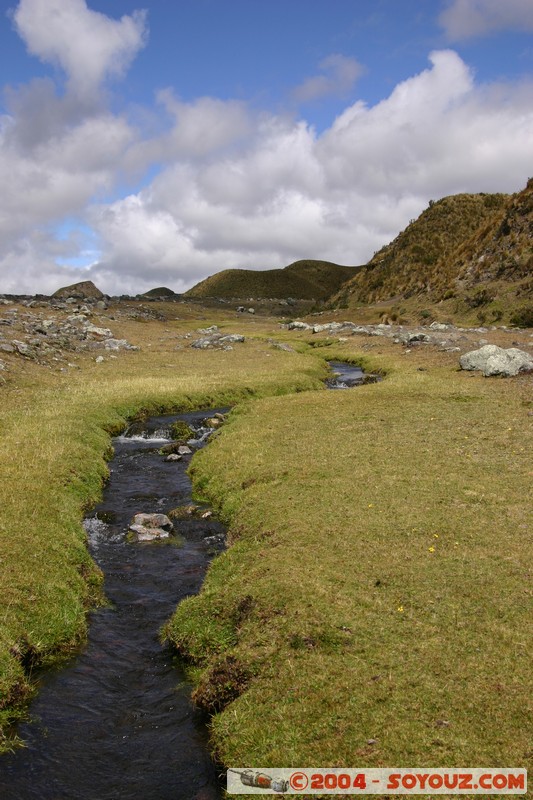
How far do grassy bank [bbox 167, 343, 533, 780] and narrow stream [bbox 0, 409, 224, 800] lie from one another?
790 mm

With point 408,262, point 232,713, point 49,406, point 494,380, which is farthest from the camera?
point 408,262

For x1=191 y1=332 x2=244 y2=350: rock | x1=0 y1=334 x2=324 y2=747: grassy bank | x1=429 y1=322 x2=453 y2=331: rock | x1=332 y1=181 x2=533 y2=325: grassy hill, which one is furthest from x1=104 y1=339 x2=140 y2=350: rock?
x1=332 y1=181 x2=533 y2=325: grassy hill

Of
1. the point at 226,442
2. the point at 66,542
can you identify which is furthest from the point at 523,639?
the point at 226,442

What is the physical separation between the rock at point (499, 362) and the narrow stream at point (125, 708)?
105ft

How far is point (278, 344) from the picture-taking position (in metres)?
77.7

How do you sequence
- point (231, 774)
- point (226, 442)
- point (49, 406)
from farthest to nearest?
point (49, 406) → point (226, 442) → point (231, 774)

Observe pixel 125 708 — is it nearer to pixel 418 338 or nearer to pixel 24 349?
pixel 24 349

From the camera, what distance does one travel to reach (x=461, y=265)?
102250 mm

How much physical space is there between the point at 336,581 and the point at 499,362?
35528 mm

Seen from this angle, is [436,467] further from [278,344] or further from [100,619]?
[278,344]

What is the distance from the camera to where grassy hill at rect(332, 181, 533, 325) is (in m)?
81.0

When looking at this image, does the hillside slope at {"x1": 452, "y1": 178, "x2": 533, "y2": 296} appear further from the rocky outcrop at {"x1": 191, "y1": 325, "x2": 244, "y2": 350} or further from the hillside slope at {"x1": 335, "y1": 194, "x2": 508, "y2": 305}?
the rocky outcrop at {"x1": 191, "y1": 325, "x2": 244, "y2": 350}

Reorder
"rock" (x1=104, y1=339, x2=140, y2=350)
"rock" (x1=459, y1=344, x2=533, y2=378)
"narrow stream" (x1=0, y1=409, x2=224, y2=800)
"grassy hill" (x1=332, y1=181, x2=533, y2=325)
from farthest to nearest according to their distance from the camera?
"grassy hill" (x1=332, y1=181, x2=533, y2=325), "rock" (x1=104, y1=339, x2=140, y2=350), "rock" (x1=459, y1=344, x2=533, y2=378), "narrow stream" (x1=0, y1=409, x2=224, y2=800)

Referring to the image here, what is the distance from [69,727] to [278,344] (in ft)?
221
